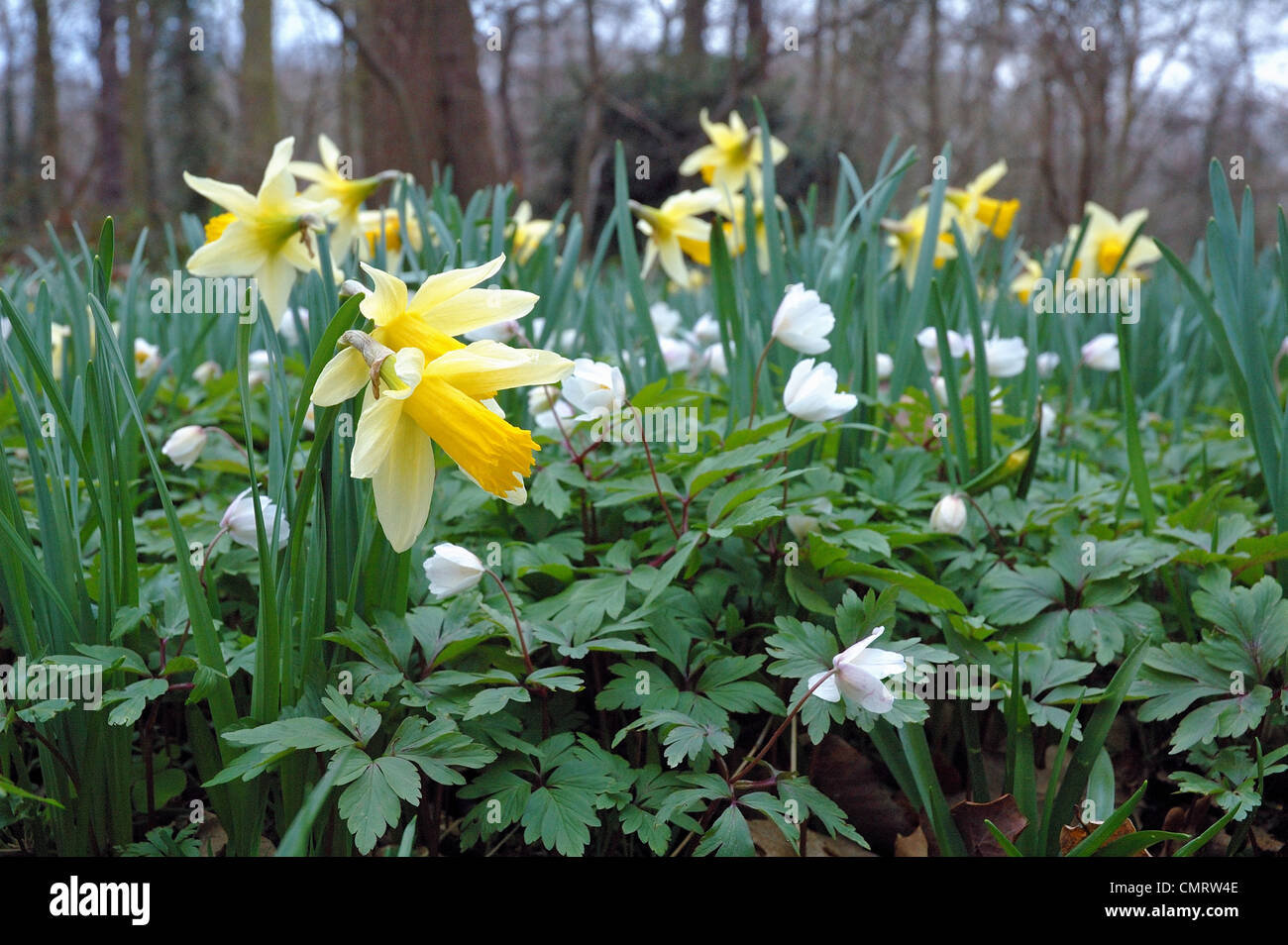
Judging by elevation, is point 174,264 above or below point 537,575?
above

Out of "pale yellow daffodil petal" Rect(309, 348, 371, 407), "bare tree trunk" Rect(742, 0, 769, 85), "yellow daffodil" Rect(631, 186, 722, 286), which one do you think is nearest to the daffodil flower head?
"pale yellow daffodil petal" Rect(309, 348, 371, 407)

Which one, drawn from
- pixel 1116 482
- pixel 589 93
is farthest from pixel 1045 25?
pixel 1116 482

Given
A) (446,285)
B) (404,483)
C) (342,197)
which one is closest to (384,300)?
(446,285)

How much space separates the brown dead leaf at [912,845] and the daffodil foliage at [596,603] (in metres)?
0.02

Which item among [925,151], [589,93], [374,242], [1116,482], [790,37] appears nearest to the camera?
[1116,482]

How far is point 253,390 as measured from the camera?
2.06 metres

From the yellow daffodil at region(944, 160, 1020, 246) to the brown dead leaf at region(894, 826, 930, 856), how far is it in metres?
1.69

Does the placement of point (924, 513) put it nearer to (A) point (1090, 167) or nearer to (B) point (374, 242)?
(B) point (374, 242)

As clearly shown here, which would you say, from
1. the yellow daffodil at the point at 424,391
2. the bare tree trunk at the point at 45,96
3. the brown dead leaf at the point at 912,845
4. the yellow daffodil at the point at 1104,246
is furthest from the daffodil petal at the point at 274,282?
the bare tree trunk at the point at 45,96

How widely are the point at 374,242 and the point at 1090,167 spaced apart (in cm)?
780

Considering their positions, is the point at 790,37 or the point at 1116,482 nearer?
the point at 1116,482

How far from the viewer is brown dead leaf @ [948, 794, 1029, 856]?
1030 mm

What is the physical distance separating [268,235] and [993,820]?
127 cm

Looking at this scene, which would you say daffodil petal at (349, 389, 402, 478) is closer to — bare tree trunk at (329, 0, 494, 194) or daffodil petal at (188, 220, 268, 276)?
daffodil petal at (188, 220, 268, 276)
